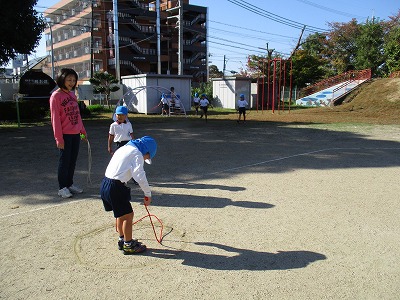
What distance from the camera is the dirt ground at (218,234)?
2953mm

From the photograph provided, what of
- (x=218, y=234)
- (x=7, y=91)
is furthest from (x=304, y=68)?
(x=218, y=234)

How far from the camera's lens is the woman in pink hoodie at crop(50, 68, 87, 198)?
5062 mm

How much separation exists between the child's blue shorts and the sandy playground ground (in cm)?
47

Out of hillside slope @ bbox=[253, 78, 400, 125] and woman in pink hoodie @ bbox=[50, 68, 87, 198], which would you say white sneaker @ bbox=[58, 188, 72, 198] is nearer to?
woman in pink hoodie @ bbox=[50, 68, 87, 198]

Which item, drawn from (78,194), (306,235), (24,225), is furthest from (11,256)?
(306,235)

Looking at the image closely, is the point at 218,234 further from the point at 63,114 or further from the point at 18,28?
the point at 18,28

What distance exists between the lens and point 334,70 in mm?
44812

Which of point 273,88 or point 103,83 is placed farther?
point 103,83

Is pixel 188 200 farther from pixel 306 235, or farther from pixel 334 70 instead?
pixel 334 70

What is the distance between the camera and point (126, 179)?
333 cm

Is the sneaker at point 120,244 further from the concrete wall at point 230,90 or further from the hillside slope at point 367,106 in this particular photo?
the concrete wall at point 230,90

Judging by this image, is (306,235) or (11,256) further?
(306,235)

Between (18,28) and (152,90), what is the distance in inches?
408

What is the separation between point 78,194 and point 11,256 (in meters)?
2.06
